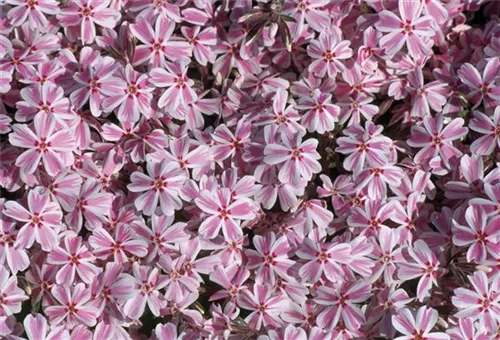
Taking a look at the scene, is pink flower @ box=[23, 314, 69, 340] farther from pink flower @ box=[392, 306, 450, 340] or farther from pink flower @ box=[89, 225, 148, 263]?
pink flower @ box=[392, 306, 450, 340]

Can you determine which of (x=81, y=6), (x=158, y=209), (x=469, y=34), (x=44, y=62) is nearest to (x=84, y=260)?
(x=158, y=209)

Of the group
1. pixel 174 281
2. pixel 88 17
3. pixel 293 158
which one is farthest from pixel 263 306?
pixel 88 17

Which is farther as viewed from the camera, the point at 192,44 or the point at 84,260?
the point at 192,44

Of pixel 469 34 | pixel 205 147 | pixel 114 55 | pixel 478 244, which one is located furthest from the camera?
pixel 469 34

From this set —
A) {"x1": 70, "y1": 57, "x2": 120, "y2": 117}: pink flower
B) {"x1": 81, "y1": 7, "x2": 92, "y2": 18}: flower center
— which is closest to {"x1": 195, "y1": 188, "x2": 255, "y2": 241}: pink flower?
{"x1": 70, "y1": 57, "x2": 120, "y2": 117}: pink flower

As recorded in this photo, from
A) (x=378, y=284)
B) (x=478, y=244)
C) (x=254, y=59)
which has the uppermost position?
(x=254, y=59)

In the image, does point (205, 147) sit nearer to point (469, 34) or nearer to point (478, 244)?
point (478, 244)
